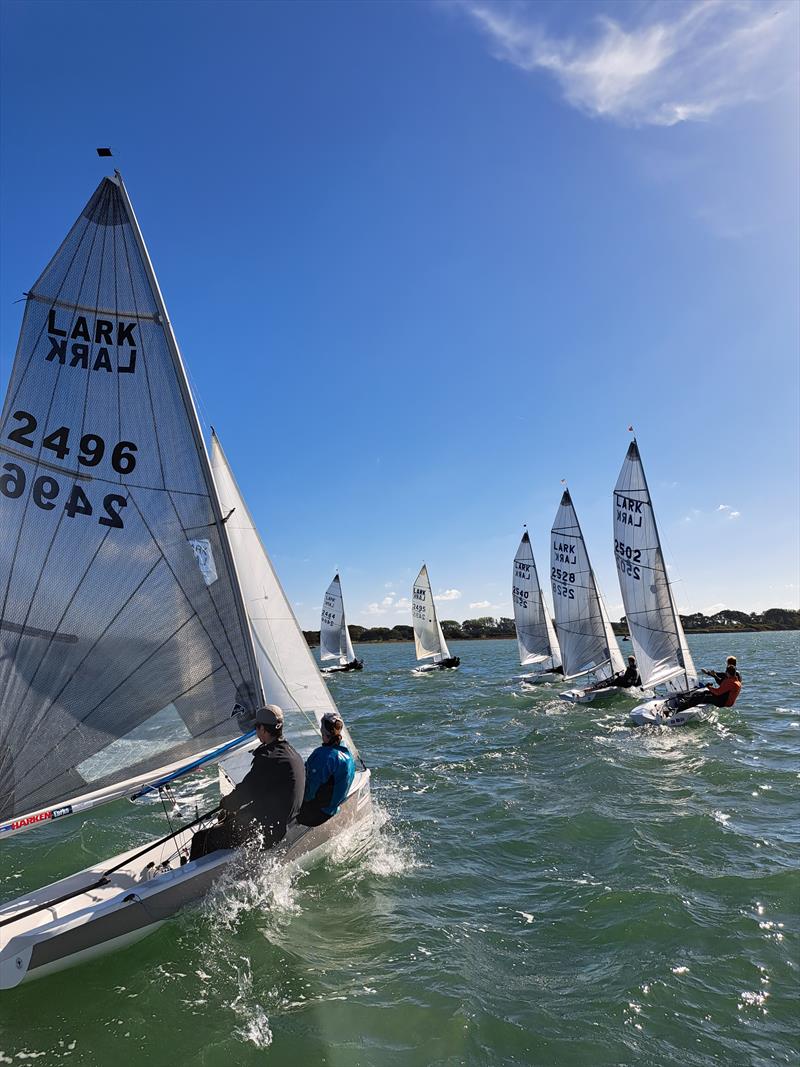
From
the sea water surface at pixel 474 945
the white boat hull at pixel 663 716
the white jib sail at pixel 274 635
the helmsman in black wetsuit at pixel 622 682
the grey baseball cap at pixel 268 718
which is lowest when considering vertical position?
the sea water surface at pixel 474 945

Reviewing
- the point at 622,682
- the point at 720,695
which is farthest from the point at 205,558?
the point at 622,682

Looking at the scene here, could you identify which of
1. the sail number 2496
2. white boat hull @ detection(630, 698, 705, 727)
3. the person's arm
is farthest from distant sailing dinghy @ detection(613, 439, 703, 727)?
the sail number 2496

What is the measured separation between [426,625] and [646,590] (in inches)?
852

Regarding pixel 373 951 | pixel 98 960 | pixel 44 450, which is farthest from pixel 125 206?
pixel 373 951

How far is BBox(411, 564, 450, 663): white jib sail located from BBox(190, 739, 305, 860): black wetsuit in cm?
3308

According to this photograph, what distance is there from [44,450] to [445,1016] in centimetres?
576

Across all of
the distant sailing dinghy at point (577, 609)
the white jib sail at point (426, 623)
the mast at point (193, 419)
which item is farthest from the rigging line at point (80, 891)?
the white jib sail at point (426, 623)

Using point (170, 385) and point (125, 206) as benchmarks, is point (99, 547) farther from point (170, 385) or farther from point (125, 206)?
point (125, 206)

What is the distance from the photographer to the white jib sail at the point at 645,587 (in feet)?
57.7

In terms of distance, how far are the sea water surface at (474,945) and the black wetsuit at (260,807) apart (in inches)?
11.2

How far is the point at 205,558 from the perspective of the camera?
6301 mm

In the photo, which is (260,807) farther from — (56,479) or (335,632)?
(335,632)

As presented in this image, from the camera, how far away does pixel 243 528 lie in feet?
25.7

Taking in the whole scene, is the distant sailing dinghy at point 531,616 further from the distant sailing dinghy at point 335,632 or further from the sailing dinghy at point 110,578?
the sailing dinghy at point 110,578
